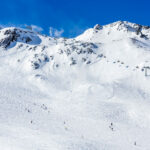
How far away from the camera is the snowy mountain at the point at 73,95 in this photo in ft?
39.4

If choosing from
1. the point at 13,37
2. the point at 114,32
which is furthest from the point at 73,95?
the point at 114,32

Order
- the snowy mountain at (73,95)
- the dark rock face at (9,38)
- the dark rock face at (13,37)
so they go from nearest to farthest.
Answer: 1. the snowy mountain at (73,95)
2. the dark rock face at (9,38)
3. the dark rock face at (13,37)

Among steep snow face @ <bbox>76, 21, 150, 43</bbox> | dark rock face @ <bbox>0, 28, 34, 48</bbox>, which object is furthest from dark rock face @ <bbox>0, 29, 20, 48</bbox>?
steep snow face @ <bbox>76, 21, 150, 43</bbox>

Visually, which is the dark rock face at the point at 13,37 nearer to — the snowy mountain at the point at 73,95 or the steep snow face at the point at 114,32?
the snowy mountain at the point at 73,95

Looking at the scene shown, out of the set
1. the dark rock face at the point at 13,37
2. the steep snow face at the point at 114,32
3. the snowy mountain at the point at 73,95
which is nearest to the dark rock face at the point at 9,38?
the dark rock face at the point at 13,37

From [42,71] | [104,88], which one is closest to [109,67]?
[104,88]

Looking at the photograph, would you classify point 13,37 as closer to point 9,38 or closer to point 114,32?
point 9,38

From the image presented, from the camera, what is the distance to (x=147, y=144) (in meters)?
14.6

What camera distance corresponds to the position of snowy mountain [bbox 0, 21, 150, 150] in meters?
12.0

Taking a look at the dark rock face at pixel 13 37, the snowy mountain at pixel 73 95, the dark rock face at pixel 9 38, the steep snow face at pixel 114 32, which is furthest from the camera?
the steep snow face at pixel 114 32

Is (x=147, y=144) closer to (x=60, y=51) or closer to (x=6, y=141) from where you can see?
(x=6, y=141)

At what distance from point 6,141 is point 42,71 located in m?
32.4

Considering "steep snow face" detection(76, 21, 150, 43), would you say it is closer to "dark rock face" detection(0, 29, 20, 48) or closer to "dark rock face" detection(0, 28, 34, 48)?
"dark rock face" detection(0, 28, 34, 48)

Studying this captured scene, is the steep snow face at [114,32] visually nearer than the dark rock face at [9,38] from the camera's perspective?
No
